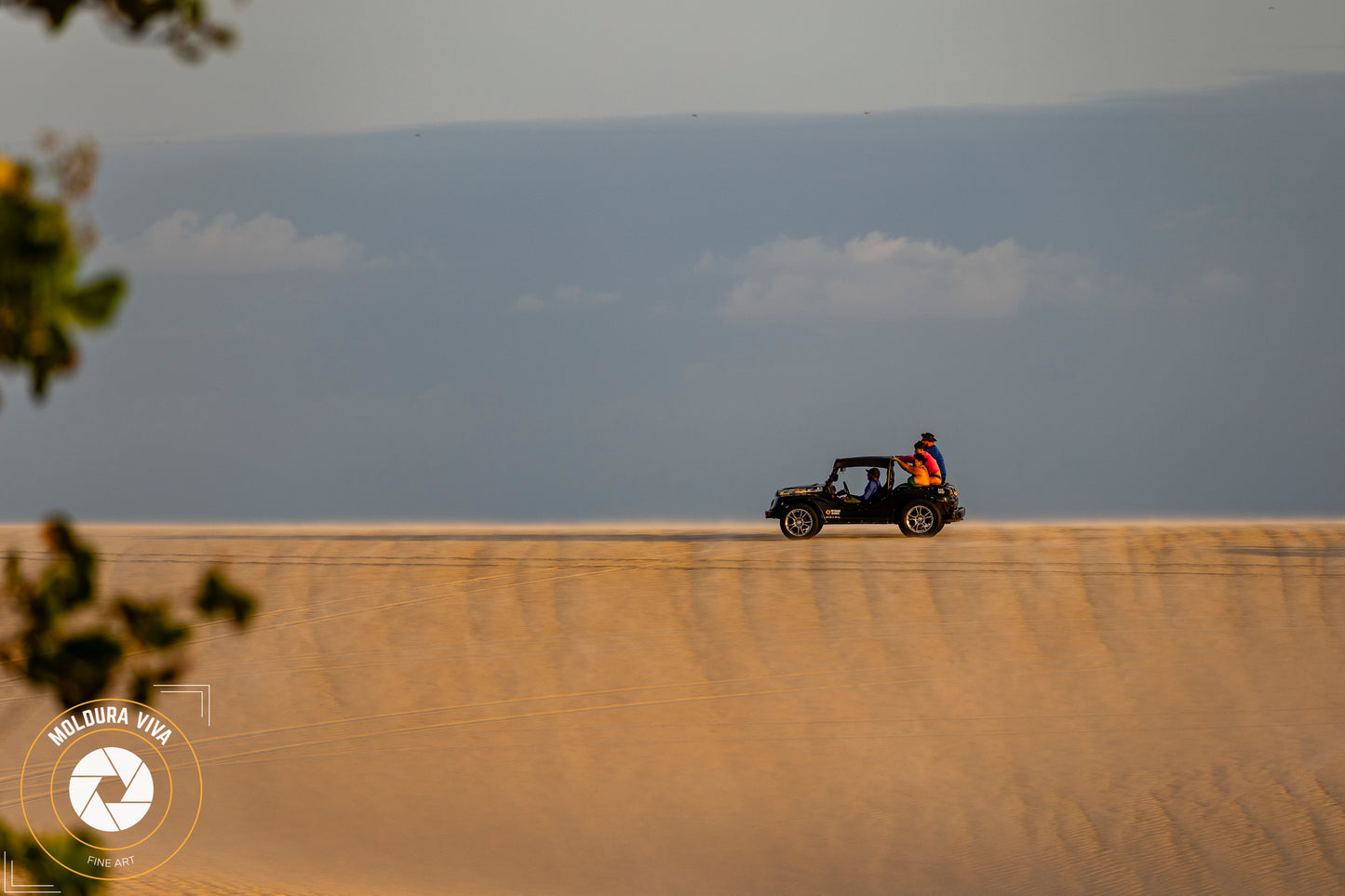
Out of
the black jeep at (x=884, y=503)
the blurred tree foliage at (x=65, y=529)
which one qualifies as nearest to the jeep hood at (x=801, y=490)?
the black jeep at (x=884, y=503)

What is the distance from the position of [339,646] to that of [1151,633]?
37.8ft

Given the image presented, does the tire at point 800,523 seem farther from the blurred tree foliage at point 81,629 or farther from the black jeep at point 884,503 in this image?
the blurred tree foliage at point 81,629

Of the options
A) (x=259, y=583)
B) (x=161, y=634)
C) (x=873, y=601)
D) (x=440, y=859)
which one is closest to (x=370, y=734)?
(x=440, y=859)

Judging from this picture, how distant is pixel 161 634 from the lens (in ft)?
6.22

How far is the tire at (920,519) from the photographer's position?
20.5 meters

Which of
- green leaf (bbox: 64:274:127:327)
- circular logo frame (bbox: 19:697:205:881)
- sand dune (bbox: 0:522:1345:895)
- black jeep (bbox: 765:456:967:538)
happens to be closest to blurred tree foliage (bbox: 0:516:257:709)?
green leaf (bbox: 64:274:127:327)

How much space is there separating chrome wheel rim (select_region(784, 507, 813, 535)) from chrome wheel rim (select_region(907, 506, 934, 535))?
1.70 metres

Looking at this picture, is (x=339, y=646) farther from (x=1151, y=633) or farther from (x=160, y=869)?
(x=1151, y=633)

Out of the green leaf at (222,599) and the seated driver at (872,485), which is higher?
the seated driver at (872,485)

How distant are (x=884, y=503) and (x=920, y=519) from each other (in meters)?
0.77

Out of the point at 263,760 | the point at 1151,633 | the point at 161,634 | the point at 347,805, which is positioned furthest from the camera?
the point at 1151,633

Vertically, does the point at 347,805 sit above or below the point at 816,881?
above

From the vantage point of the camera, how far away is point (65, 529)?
1828mm

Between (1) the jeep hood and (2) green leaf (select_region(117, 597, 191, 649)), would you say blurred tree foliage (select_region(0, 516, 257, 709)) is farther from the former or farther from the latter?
(1) the jeep hood
